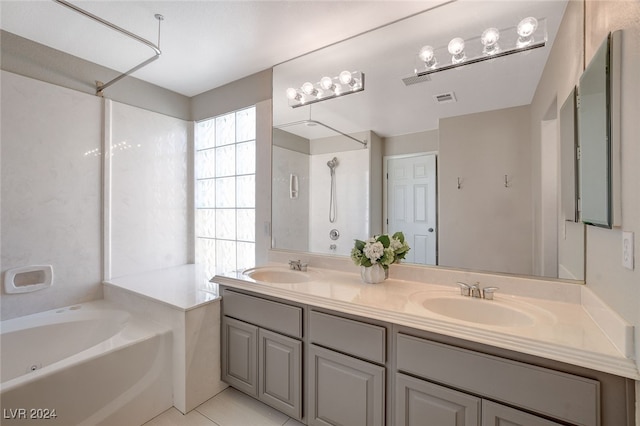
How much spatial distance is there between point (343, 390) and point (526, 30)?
2.10 m

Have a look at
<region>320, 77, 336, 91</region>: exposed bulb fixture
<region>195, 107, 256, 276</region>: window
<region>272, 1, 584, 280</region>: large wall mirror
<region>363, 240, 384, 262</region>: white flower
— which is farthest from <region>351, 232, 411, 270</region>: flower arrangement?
<region>195, 107, 256, 276</region>: window

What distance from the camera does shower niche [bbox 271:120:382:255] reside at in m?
1.96

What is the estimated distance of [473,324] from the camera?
1.11 m

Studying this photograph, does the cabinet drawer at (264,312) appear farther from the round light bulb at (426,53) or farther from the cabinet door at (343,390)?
the round light bulb at (426,53)

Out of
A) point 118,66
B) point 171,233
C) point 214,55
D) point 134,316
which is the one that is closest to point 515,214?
point 214,55

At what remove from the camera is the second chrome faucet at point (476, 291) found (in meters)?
1.41

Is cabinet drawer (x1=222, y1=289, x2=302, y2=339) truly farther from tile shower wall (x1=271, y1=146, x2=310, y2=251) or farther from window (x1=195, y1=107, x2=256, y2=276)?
window (x1=195, y1=107, x2=256, y2=276)

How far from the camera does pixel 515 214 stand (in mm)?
1511

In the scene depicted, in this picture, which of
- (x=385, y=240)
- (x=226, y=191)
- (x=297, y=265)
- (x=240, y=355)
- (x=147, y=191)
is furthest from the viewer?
(x=226, y=191)

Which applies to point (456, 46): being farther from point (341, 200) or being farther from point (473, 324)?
point (473, 324)

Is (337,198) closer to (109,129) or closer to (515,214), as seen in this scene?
(515,214)

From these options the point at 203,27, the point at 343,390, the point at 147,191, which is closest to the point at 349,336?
the point at 343,390

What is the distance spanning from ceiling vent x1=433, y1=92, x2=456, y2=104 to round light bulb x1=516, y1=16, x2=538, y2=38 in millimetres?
412

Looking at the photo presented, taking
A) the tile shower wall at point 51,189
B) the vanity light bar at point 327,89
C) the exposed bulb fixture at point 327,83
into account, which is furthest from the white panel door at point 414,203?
the tile shower wall at point 51,189
